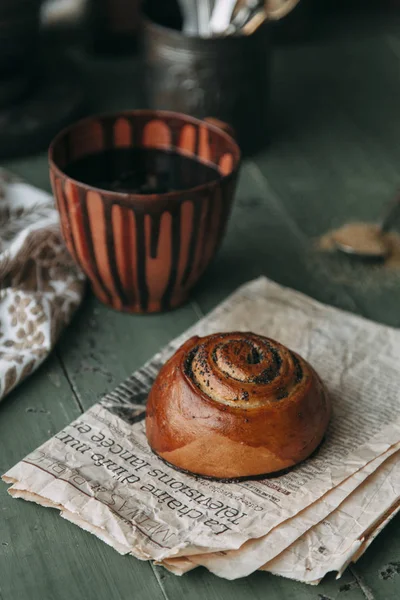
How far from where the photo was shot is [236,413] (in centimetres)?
58

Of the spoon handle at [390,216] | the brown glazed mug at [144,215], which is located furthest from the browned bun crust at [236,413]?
the spoon handle at [390,216]

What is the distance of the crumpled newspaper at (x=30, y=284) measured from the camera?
0.73 m

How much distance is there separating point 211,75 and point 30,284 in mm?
380

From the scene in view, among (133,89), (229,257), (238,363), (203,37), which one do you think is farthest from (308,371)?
(133,89)

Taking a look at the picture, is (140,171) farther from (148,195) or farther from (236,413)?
(236,413)

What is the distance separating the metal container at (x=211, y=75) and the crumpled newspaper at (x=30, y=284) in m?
0.24

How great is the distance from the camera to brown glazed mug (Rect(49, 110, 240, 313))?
718 millimetres

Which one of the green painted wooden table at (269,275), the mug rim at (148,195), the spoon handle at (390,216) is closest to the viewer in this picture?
the green painted wooden table at (269,275)

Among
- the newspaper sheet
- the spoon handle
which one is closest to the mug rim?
the newspaper sheet

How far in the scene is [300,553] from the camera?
0.55m

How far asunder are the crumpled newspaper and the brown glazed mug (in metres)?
0.04

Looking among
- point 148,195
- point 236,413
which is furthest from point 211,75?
point 236,413

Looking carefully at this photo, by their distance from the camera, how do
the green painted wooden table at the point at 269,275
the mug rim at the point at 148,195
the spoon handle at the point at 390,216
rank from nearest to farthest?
the green painted wooden table at the point at 269,275, the mug rim at the point at 148,195, the spoon handle at the point at 390,216

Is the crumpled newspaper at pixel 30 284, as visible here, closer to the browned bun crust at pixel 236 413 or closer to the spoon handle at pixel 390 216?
the browned bun crust at pixel 236 413
